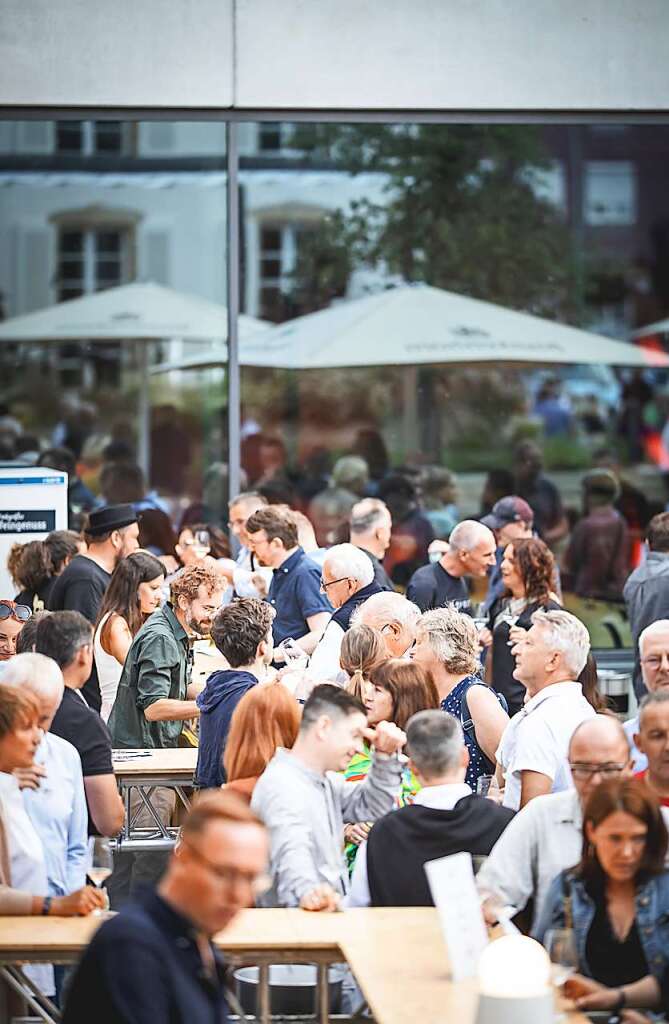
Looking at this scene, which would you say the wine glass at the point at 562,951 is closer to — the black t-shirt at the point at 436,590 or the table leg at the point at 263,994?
the table leg at the point at 263,994

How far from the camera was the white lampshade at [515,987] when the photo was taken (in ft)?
10.7

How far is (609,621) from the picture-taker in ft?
36.6

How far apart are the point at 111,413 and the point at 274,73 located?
10497 mm

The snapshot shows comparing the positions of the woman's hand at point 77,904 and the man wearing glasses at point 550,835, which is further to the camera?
the woman's hand at point 77,904

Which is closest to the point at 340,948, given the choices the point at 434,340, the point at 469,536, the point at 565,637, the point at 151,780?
the point at 565,637

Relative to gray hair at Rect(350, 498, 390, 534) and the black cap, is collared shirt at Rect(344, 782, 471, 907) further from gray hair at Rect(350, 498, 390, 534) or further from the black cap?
gray hair at Rect(350, 498, 390, 534)

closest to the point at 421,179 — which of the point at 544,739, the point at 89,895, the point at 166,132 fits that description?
the point at 166,132

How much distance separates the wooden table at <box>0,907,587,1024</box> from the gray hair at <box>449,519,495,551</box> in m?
3.16

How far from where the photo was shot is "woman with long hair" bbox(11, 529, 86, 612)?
7500 mm

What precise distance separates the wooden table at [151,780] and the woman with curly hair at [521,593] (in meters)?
1.40

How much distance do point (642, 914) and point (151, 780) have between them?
283cm

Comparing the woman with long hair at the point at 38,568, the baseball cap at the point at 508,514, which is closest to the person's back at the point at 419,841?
the woman with long hair at the point at 38,568

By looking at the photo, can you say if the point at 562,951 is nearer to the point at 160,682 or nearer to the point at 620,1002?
the point at 620,1002

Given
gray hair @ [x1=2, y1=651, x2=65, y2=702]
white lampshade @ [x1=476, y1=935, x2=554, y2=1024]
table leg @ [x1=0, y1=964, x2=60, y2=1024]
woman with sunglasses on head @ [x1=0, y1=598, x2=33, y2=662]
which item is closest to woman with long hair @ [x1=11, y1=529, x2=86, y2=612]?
woman with sunglasses on head @ [x1=0, y1=598, x2=33, y2=662]
